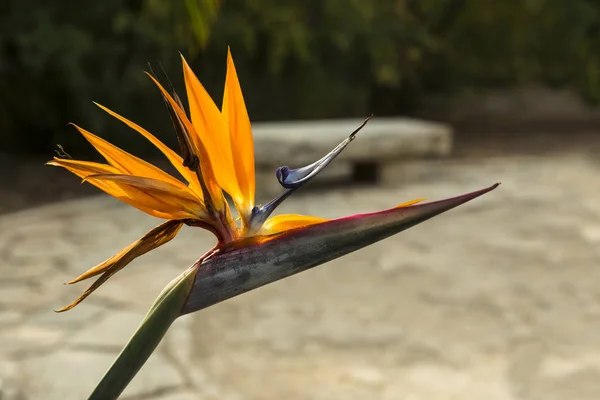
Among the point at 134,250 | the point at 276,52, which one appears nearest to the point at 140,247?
the point at 134,250

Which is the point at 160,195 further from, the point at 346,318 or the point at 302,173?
the point at 346,318

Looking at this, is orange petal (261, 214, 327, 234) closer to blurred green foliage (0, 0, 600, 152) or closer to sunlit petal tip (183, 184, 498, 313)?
sunlit petal tip (183, 184, 498, 313)

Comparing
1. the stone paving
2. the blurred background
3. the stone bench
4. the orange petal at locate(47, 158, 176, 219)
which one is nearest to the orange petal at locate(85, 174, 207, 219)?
the orange petal at locate(47, 158, 176, 219)

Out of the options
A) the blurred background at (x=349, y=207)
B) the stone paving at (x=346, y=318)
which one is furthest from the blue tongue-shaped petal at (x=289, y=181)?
the stone paving at (x=346, y=318)

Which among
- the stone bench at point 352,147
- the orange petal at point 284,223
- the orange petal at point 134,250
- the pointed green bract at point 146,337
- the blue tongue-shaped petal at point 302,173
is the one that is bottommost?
the stone bench at point 352,147

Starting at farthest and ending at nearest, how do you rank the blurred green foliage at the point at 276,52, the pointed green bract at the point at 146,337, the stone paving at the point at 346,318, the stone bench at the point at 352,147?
the blurred green foliage at the point at 276,52 → the stone bench at the point at 352,147 → the stone paving at the point at 346,318 → the pointed green bract at the point at 146,337

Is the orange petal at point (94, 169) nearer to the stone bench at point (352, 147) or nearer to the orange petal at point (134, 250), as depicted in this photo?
the orange petal at point (134, 250)
